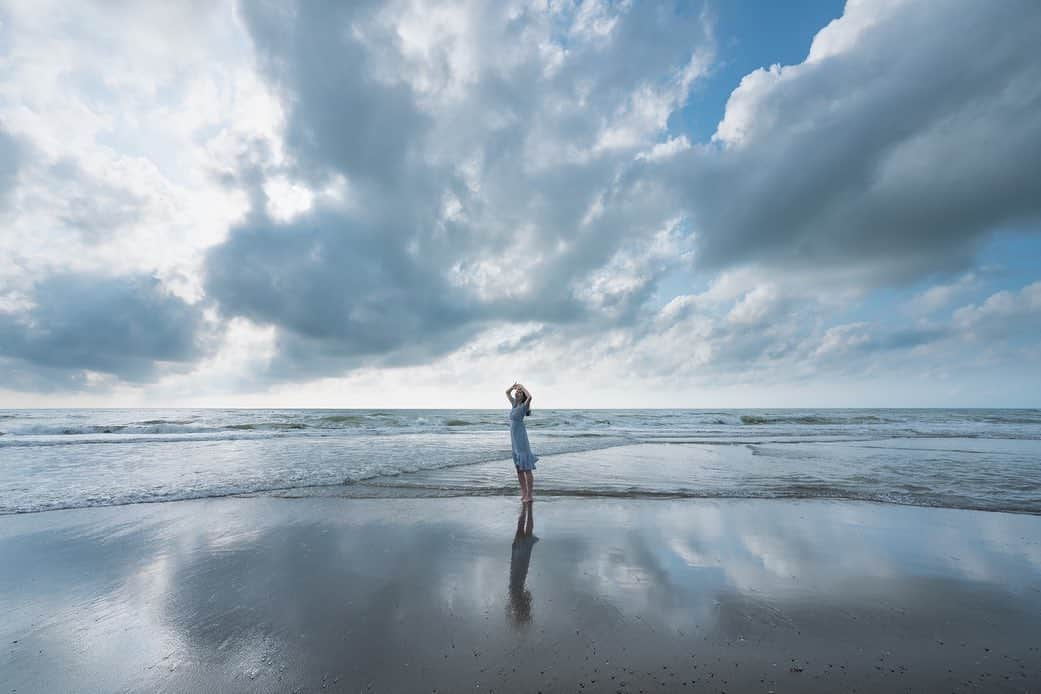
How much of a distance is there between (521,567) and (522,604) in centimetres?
111

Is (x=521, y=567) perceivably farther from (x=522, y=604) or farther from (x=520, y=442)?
(x=520, y=442)

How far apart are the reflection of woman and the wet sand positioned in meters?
0.04

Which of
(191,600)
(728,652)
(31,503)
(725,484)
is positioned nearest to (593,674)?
(728,652)

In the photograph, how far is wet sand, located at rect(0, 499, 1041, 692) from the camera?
134 inches

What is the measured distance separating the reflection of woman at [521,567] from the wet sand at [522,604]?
0.14ft

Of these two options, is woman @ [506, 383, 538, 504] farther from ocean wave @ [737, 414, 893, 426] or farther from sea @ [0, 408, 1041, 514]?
ocean wave @ [737, 414, 893, 426]

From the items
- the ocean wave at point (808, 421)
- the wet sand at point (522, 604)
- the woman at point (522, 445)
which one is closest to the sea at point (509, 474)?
the woman at point (522, 445)

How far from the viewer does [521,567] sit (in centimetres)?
568

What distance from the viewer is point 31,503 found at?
9.35m

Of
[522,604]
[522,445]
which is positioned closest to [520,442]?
[522,445]

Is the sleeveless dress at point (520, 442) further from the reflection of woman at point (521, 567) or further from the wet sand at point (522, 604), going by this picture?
the wet sand at point (522, 604)

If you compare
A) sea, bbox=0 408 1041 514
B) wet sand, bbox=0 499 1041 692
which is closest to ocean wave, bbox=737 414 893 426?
sea, bbox=0 408 1041 514

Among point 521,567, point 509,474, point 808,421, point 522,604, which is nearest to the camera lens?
point 522,604

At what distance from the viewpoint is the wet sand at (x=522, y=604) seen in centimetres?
340
